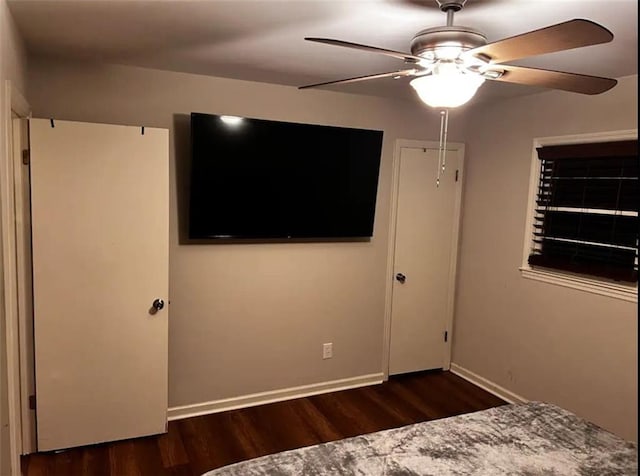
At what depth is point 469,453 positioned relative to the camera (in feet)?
6.08

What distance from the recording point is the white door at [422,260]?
3.86m

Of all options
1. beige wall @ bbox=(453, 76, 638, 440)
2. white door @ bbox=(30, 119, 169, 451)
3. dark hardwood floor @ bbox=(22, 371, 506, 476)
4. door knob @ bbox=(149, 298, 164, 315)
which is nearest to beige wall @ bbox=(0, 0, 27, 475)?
white door @ bbox=(30, 119, 169, 451)

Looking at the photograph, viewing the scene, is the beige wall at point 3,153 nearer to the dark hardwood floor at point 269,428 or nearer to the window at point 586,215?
the dark hardwood floor at point 269,428

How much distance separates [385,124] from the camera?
3.71m

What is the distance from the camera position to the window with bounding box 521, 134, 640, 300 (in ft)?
9.35

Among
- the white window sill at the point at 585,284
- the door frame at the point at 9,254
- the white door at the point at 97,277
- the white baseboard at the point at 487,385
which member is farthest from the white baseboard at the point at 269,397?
the white window sill at the point at 585,284

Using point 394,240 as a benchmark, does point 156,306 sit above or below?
below

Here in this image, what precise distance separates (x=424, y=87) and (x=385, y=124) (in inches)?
78.8

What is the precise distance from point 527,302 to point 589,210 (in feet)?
2.65

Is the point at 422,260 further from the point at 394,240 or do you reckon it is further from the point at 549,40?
the point at 549,40

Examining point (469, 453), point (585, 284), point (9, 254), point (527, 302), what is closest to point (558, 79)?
point (469, 453)

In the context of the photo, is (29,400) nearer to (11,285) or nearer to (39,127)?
(11,285)

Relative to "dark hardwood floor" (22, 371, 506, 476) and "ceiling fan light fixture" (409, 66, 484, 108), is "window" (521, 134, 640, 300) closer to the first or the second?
"dark hardwood floor" (22, 371, 506, 476)

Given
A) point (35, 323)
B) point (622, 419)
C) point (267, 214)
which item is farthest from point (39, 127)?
point (622, 419)
